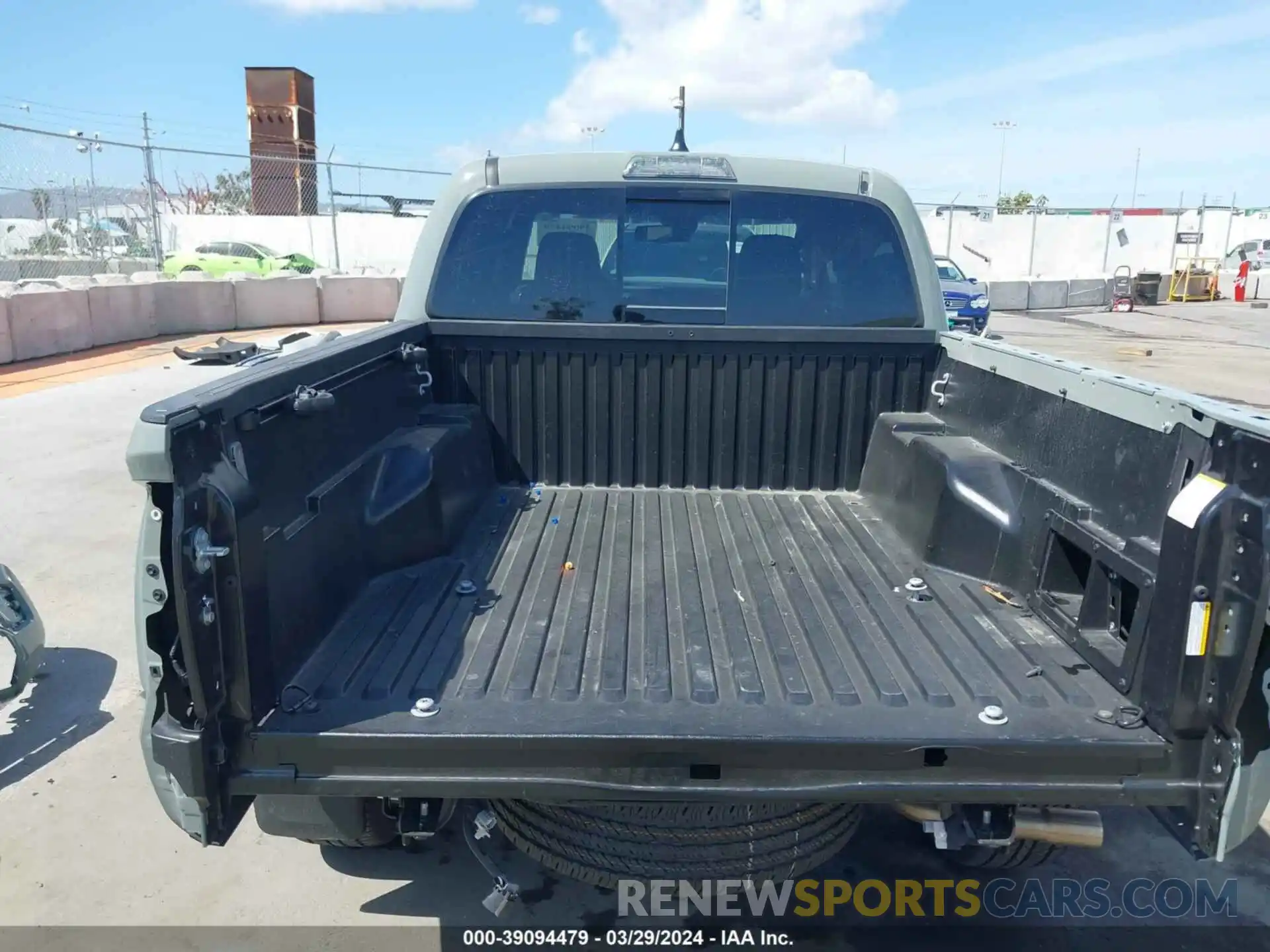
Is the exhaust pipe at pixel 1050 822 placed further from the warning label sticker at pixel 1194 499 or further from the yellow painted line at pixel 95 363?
the yellow painted line at pixel 95 363

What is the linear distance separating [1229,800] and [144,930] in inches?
116

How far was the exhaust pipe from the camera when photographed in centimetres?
228

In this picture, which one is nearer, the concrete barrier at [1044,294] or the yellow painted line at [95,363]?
the yellow painted line at [95,363]

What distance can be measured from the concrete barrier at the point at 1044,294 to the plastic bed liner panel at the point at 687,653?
92.3 feet

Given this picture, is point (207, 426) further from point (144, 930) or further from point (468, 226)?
point (468, 226)

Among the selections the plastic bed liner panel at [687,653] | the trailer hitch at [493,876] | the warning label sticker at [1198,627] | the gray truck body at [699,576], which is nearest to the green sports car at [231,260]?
the gray truck body at [699,576]

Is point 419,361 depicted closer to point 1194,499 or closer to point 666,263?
point 666,263

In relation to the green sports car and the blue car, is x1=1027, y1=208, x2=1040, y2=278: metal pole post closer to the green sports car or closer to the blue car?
the blue car

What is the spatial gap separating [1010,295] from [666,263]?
27.4 meters

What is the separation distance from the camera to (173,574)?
1.92 metres

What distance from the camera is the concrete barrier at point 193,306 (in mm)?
16109

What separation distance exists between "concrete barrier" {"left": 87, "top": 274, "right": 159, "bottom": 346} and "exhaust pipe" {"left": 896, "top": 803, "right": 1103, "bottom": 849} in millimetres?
15169

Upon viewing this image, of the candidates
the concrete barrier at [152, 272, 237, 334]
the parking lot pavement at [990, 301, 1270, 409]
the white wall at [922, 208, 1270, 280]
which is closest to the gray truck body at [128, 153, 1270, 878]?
the parking lot pavement at [990, 301, 1270, 409]

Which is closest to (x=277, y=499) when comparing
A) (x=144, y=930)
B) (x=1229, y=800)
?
(x=144, y=930)
